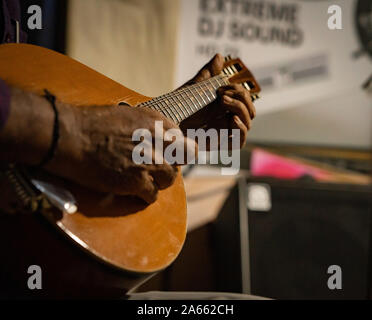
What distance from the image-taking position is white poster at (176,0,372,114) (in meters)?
1.70

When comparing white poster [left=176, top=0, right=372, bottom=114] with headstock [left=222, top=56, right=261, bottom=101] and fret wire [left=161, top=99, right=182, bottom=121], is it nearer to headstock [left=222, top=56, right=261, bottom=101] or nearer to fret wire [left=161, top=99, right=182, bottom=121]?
headstock [left=222, top=56, right=261, bottom=101]

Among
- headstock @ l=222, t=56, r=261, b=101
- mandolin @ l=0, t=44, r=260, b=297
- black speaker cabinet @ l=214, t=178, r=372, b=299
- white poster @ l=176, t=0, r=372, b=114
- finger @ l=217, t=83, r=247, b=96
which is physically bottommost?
black speaker cabinet @ l=214, t=178, r=372, b=299

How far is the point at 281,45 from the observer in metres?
1.84

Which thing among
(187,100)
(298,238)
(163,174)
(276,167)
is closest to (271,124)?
(276,167)

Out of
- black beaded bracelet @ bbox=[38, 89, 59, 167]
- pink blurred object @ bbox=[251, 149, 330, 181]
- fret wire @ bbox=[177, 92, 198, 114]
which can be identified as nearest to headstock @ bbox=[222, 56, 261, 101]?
fret wire @ bbox=[177, 92, 198, 114]

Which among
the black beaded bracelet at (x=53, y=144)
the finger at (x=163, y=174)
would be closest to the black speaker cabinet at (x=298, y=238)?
the finger at (x=163, y=174)

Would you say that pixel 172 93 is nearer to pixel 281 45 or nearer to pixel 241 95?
pixel 241 95

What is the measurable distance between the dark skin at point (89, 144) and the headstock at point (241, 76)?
0.30 m

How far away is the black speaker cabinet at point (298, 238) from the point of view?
134 centimetres

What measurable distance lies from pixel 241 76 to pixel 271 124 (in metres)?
0.92

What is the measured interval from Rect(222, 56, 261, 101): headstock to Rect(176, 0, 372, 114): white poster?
0.72 m

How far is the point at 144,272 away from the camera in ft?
2.03

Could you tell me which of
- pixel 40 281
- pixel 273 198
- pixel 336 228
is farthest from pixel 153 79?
pixel 40 281

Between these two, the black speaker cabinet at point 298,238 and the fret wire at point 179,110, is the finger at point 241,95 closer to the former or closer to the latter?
the fret wire at point 179,110
